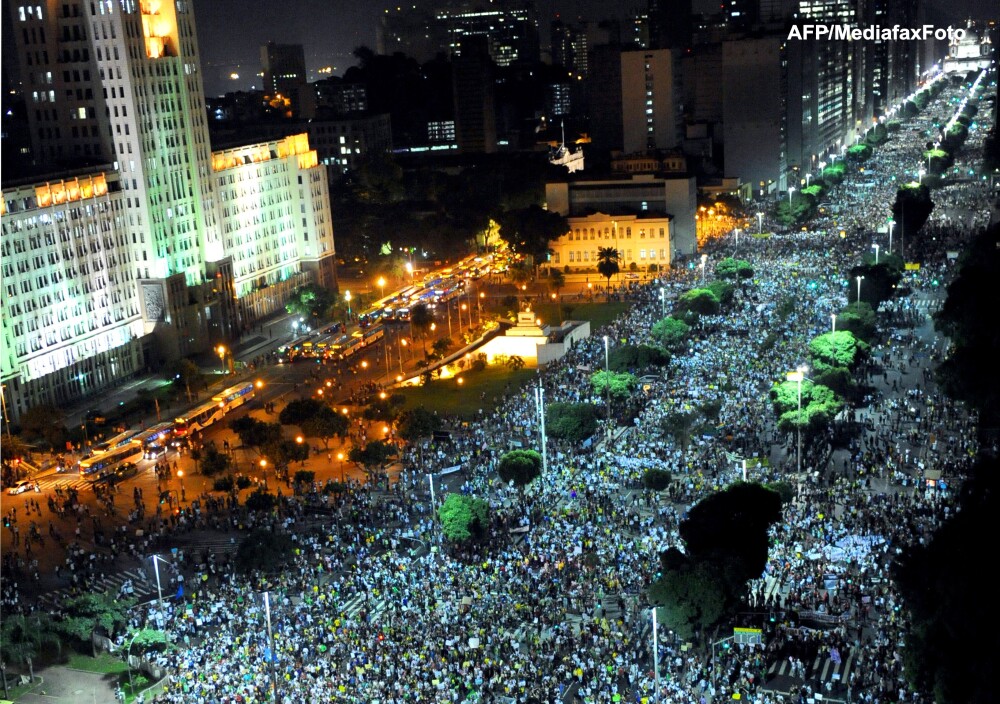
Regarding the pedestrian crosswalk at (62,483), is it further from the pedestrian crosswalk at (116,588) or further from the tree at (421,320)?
the tree at (421,320)

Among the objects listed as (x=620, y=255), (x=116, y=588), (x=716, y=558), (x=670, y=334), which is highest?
(x=716, y=558)

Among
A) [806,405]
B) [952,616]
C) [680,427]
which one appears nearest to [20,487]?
[680,427]

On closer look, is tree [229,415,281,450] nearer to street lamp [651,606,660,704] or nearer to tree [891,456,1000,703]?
street lamp [651,606,660,704]

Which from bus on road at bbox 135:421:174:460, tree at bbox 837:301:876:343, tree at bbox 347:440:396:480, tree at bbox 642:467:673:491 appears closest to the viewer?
tree at bbox 642:467:673:491

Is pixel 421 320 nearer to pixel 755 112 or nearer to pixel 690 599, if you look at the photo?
pixel 690 599

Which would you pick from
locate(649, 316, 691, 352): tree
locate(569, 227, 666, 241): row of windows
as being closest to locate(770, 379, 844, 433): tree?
locate(649, 316, 691, 352): tree

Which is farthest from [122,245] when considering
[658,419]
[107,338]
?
[658,419]
